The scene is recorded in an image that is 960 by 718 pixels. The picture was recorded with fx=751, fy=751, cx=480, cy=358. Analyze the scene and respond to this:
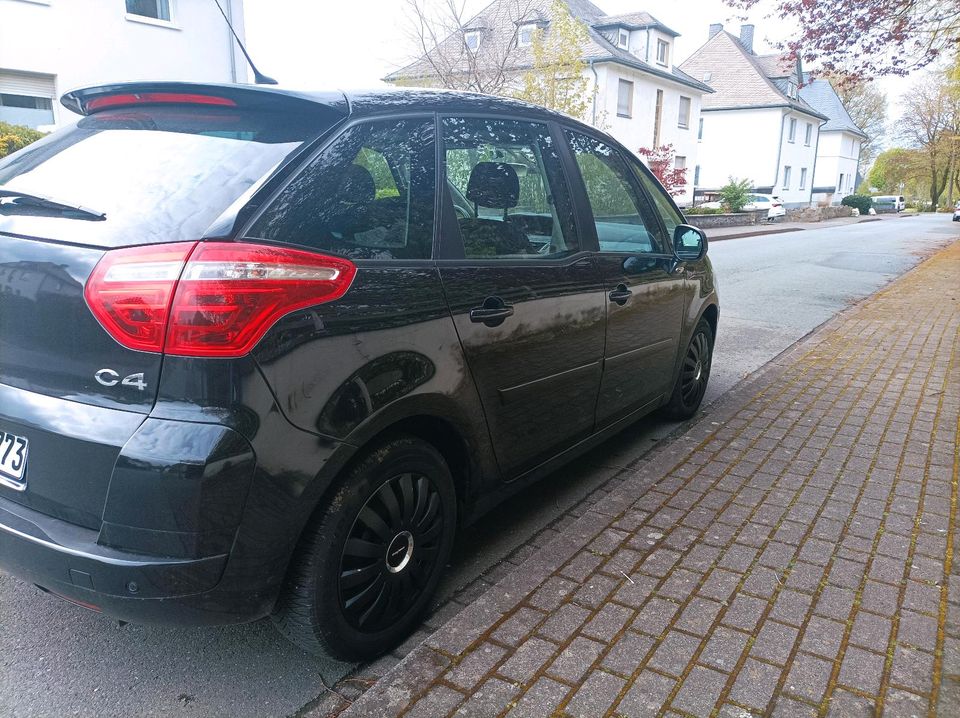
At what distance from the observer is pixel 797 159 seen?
5791 cm

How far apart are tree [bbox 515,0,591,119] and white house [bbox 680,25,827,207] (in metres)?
31.8

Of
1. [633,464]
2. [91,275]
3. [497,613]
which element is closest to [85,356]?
[91,275]

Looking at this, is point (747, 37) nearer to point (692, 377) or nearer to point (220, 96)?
point (692, 377)

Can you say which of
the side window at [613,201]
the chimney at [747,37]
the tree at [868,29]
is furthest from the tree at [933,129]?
the side window at [613,201]

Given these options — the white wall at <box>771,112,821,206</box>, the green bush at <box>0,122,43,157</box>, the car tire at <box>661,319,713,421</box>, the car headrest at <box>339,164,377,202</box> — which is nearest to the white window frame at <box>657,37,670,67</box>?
the white wall at <box>771,112,821,206</box>

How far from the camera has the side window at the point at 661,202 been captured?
14.0 feet

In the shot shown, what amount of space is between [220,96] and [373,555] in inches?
59.5

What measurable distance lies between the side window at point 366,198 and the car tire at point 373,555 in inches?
25.4

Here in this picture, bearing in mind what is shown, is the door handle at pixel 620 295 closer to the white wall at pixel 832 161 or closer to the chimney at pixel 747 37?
the chimney at pixel 747 37

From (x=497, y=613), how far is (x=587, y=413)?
1.21 meters

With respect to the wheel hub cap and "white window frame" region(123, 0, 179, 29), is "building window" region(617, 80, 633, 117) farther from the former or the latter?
the wheel hub cap

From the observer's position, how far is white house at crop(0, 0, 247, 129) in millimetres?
16812

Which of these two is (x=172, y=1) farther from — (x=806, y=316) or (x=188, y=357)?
(x=188, y=357)

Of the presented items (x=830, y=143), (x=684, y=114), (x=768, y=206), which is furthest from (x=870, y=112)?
(x=768, y=206)
